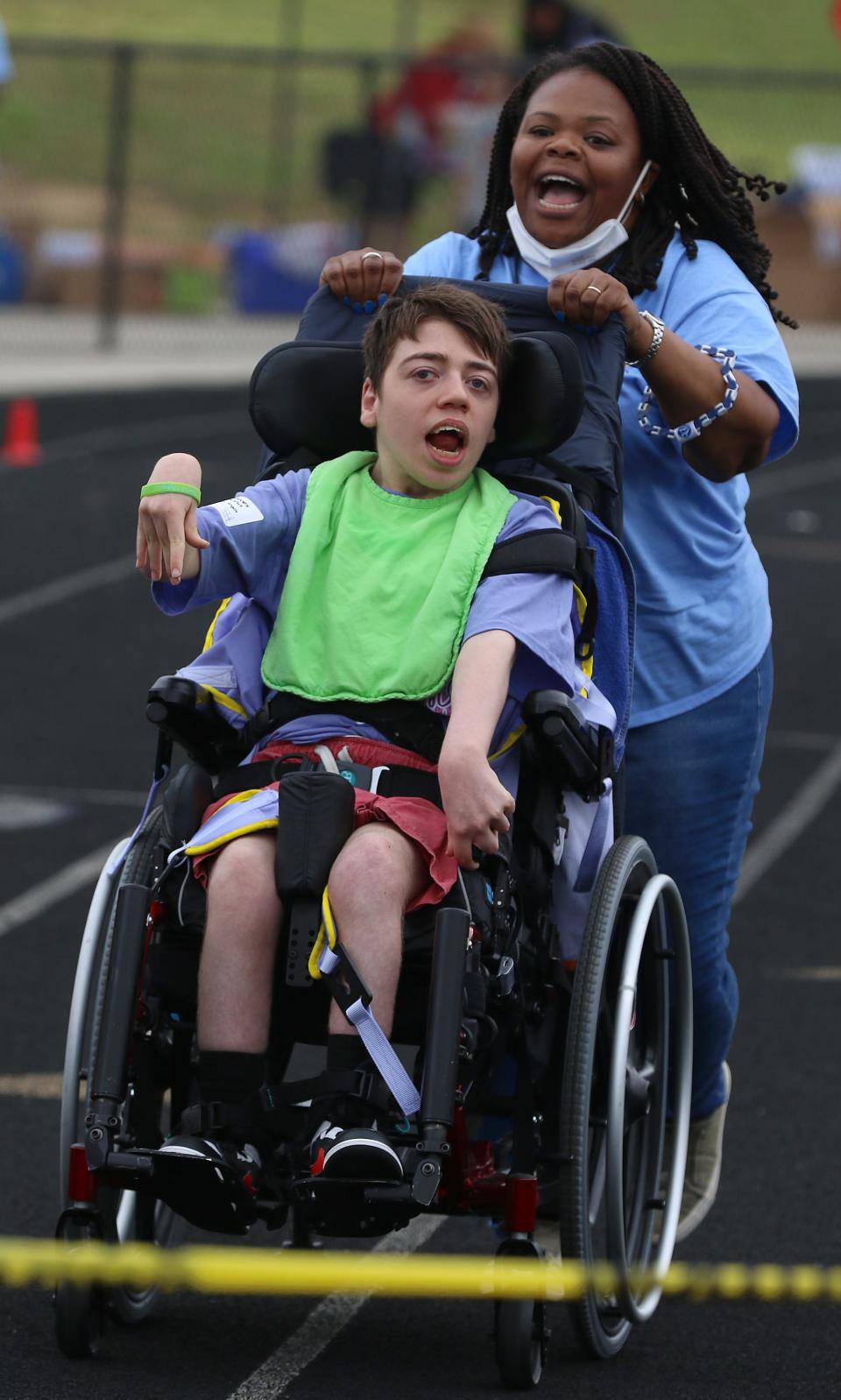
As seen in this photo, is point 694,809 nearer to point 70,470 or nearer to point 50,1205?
point 50,1205

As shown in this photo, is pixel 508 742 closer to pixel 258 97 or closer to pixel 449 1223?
pixel 449 1223

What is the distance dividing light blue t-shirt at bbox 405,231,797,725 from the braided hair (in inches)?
1.8

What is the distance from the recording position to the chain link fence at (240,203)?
2289 cm

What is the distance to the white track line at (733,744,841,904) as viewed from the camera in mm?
7309

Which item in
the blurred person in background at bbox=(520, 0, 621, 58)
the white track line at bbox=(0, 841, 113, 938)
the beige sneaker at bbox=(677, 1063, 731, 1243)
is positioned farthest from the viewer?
the blurred person in background at bbox=(520, 0, 621, 58)

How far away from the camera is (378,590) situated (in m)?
3.57

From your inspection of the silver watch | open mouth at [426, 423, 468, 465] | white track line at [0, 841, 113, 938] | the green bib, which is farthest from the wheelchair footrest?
white track line at [0, 841, 113, 938]

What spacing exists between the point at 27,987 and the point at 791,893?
2.41 metres

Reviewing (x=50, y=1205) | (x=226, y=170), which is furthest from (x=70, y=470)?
(x=226, y=170)

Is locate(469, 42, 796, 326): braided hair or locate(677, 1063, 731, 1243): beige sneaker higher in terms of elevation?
locate(469, 42, 796, 326): braided hair

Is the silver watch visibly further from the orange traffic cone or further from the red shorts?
the orange traffic cone

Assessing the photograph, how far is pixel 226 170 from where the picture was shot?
41.7 m

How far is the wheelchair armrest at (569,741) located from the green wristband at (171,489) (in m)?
0.58

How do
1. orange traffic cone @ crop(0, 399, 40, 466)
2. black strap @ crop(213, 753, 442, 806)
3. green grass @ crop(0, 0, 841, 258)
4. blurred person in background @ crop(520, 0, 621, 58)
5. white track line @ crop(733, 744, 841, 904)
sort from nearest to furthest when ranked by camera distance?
black strap @ crop(213, 753, 442, 806) → white track line @ crop(733, 744, 841, 904) → orange traffic cone @ crop(0, 399, 40, 466) → blurred person in background @ crop(520, 0, 621, 58) → green grass @ crop(0, 0, 841, 258)
